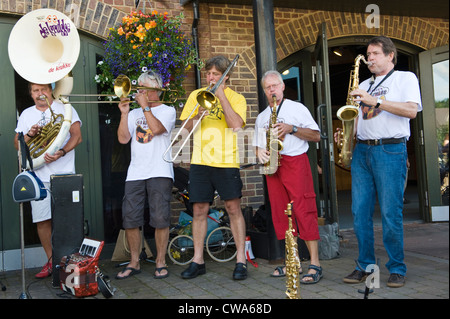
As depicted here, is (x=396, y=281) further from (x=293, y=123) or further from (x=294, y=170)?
(x=293, y=123)

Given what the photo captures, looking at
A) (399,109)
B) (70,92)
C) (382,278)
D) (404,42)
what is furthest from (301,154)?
(404,42)

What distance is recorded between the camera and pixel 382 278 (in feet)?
14.0

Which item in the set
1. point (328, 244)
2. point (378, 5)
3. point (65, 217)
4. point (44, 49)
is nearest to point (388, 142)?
point (328, 244)

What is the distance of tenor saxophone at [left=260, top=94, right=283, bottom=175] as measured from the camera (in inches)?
173

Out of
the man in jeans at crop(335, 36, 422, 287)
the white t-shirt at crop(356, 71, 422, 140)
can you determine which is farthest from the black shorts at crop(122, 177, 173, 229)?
the white t-shirt at crop(356, 71, 422, 140)

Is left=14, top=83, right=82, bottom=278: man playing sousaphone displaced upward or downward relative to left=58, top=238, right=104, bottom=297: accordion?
upward

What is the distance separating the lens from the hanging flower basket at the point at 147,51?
5.26 metres

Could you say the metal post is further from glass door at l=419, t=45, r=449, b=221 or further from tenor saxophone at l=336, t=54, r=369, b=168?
glass door at l=419, t=45, r=449, b=221

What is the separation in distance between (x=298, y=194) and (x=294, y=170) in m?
0.21

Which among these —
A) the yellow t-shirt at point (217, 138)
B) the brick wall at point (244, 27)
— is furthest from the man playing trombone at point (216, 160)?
the brick wall at point (244, 27)

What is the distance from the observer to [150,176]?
471 centimetres

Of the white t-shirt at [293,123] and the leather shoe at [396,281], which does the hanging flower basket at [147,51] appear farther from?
the leather shoe at [396,281]

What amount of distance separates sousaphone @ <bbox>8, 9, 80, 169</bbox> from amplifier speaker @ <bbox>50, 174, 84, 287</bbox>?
434 mm
